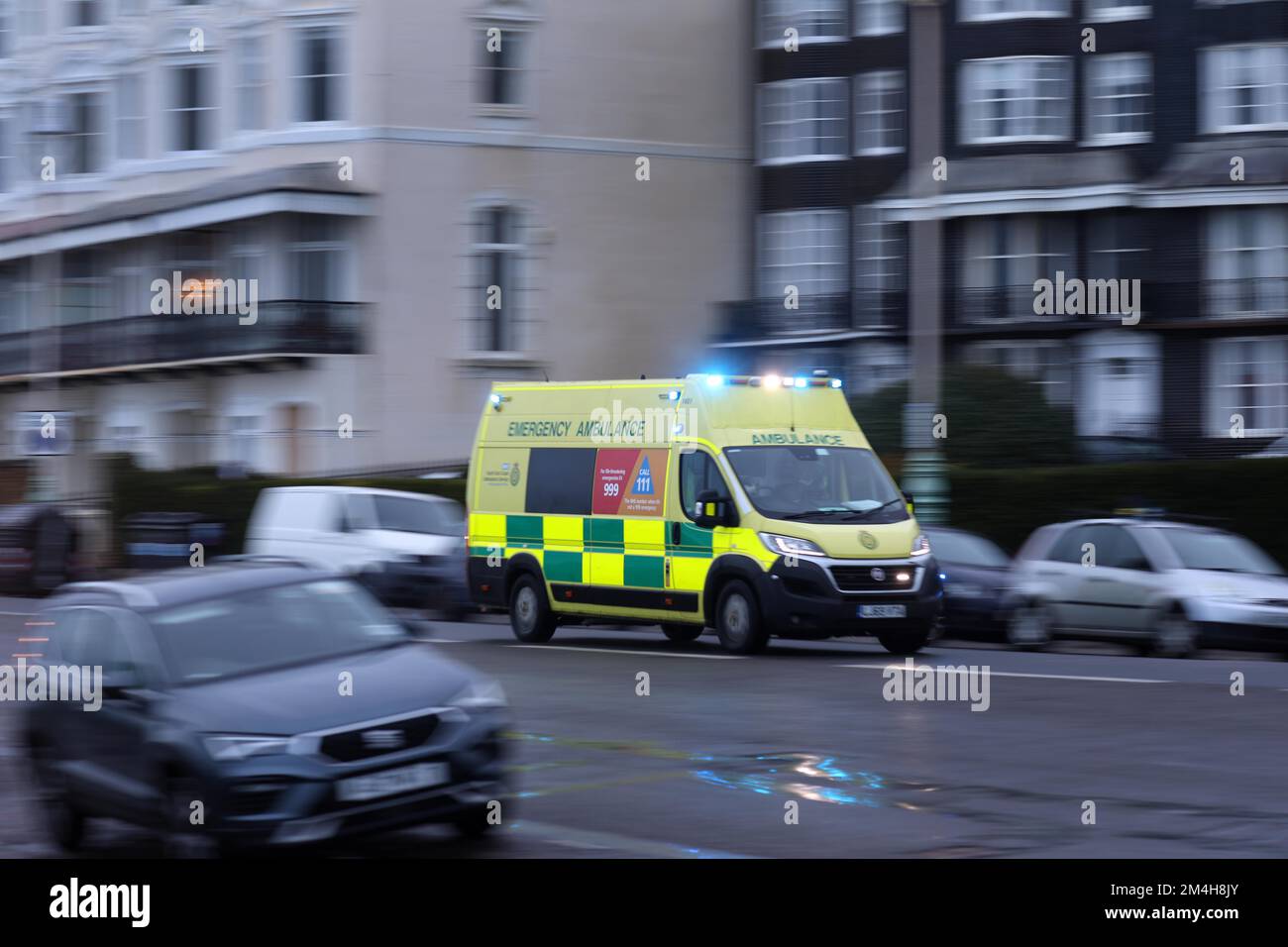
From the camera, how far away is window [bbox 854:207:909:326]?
4791 cm

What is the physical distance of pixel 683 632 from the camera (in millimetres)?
21984

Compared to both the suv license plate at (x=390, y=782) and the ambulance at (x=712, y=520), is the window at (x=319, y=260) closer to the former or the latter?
the ambulance at (x=712, y=520)

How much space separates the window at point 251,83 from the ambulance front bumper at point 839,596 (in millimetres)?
30042


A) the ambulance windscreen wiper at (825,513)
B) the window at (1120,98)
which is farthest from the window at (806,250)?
the ambulance windscreen wiper at (825,513)

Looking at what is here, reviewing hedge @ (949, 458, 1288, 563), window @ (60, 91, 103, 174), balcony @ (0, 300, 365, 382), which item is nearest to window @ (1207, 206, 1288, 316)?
hedge @ (949, 458, 1288, 563)

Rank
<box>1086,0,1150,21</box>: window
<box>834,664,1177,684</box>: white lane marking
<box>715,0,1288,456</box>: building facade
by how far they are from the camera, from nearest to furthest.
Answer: <box>834,664,1177,684</box>: white lane marking, <box>715,0,1288,456</box>: building facade, <box>1086,0,1150,21</box>: window

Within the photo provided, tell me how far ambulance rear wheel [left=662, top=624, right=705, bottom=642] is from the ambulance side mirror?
7.76 feet

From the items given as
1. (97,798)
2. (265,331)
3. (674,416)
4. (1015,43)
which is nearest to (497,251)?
(265,331)

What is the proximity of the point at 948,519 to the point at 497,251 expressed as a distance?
18255 mm

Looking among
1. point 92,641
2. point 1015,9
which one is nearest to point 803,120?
point 1015,9

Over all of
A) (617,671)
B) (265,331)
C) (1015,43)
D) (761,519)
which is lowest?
(617,671)

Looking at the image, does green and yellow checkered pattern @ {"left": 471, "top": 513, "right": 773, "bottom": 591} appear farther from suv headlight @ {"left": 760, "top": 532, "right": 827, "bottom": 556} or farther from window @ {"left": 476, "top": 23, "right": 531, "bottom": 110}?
window @ {"left": 476, "top": 23, "right": 531, "bottom": 110}

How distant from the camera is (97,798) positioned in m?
9.86
